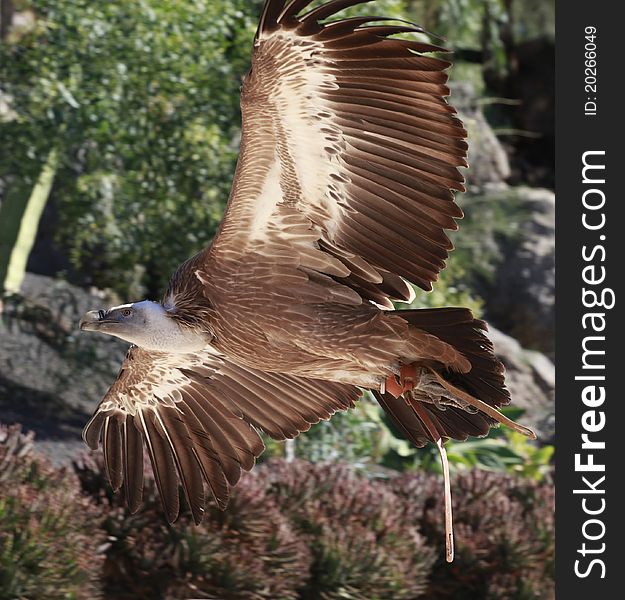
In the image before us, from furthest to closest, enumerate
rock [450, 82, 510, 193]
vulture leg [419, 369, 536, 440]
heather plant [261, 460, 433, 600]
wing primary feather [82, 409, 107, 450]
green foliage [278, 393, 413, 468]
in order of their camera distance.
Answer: rock [450, 82, 510, 193]
green foliage [278, 393, 413, 468]
heather plant [261, 460, 433, 600]
wing primary feather [82, 409, 107, 450]
vulture leg [419, 369, 536, 440]

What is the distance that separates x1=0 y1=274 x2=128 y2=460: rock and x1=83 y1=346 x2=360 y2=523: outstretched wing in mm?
2479

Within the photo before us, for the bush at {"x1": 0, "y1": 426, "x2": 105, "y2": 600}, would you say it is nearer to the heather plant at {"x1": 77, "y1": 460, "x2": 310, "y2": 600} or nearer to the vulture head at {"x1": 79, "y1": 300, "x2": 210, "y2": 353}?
the heather plant at {"x1": 77, "y1": 460, "x2": 310, "y2": 600}

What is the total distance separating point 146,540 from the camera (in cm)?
582

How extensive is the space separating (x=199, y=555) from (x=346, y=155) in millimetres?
2478

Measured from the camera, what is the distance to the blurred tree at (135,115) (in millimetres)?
7816

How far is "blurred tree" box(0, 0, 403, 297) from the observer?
7.82 meters

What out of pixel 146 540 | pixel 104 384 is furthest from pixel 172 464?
pixel 104 384

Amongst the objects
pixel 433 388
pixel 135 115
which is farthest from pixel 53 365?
pixel 433 388

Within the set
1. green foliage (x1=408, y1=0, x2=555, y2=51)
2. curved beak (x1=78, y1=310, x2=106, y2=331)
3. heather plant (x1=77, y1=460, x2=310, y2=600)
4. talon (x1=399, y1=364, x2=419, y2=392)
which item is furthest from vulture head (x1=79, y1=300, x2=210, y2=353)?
green foliage (x1=408, y1=0, x2=555, y2=51)

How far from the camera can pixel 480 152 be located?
43.4 feet

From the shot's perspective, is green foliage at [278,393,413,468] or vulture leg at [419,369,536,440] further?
green foliage at [278,393,413,468]

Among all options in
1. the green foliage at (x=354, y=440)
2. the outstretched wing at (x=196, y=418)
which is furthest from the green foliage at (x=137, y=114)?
the outstretched wing at (x=196, y=418)

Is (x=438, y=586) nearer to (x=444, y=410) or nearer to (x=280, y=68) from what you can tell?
(x=444, y=410)

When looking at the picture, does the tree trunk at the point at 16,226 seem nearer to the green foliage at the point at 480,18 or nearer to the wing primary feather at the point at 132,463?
the wing primary feather at the point at 132,463
